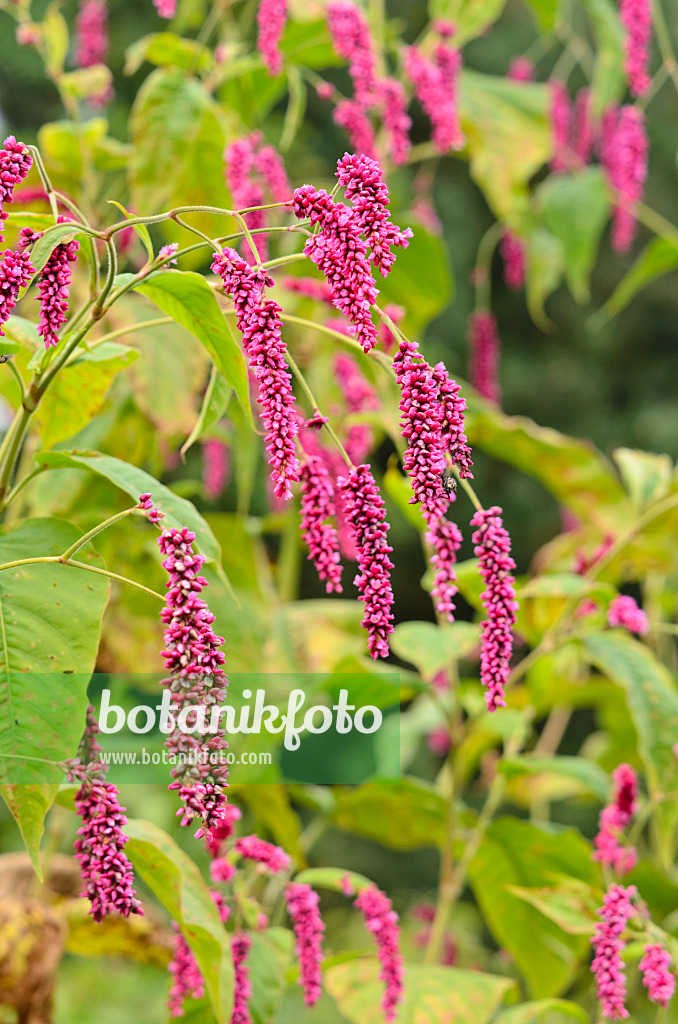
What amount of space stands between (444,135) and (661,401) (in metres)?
3.72

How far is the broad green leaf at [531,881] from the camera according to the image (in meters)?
1.09

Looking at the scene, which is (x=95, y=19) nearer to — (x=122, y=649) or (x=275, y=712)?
(x=122, y=649)

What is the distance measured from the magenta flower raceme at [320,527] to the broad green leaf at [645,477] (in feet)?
2.26

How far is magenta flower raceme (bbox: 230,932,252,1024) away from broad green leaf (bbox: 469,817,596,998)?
0.40 meters

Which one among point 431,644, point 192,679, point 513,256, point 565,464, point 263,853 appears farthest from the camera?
point 513,256

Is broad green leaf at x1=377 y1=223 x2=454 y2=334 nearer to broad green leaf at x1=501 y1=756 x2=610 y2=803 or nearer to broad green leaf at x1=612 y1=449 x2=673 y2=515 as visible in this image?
broad green leaf at x1=612 y1=449 x2=673 y2=515

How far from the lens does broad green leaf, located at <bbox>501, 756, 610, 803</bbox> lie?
1065 millimetres

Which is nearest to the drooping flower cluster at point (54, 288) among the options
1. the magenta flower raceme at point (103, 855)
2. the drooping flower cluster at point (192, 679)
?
the drooping flower cluster at point (192, 679)

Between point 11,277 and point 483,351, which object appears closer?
point 11,277

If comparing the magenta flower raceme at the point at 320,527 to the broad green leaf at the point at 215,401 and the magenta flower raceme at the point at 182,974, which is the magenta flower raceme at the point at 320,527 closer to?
the broad green leaf at the point at 215,401

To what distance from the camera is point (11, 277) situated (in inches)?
18.7

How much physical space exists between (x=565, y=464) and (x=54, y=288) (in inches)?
36.8

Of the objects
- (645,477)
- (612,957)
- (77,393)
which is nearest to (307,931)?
(612,957)

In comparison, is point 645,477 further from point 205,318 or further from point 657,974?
point 205,318
